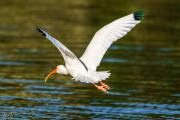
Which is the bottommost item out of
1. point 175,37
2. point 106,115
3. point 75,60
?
point 106,115

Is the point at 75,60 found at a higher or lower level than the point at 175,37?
lower

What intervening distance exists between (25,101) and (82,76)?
375 centimetres

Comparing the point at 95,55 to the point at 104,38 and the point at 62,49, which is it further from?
the point at 62,49

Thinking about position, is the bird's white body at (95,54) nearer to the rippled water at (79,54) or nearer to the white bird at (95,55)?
the white bird at (95,55)

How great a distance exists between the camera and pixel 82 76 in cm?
1472

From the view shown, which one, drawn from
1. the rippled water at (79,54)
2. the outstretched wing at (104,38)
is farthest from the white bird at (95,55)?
the rippled water at (79,54)

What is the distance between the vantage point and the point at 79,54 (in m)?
24.9

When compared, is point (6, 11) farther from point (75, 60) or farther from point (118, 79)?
point (75, 60)

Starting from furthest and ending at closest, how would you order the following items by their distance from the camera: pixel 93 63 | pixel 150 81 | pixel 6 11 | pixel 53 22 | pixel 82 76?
pixel 6 11
pixel 53 22
pixel 150 81
pixel 93 63
pixel 82 76

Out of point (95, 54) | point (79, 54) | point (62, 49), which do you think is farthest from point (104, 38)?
point (79, 54)

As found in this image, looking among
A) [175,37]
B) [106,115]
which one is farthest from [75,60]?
[175,37]

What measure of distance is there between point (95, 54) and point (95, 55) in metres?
0.03

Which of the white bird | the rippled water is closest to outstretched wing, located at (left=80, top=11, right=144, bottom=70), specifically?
the white bird

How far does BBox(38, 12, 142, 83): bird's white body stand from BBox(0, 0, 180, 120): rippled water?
130 centimetres
